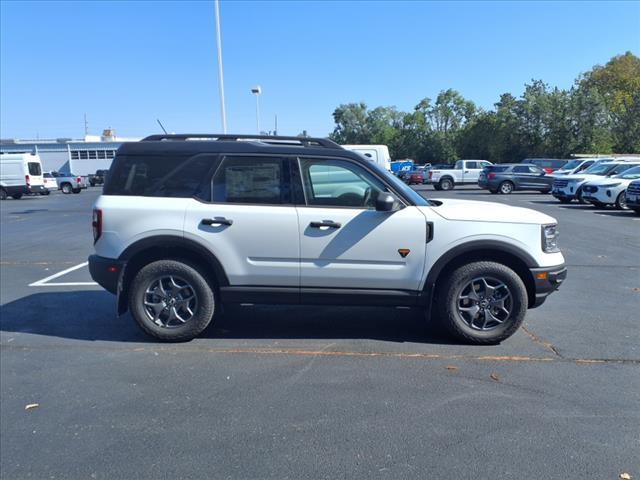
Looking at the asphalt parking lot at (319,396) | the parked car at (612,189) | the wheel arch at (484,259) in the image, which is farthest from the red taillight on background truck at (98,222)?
the parked car at (612,189)

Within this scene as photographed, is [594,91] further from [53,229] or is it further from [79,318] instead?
Answer: [79,318]

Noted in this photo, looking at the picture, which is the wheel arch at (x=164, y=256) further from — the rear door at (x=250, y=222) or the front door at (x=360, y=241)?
the front door at (x=360, y=241)

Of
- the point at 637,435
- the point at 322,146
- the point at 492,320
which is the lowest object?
the point at 637,435

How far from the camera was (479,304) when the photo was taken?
15.7 ft

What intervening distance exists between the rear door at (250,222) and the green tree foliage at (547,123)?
4719 cm

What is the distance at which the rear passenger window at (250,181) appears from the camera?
4.91 metres

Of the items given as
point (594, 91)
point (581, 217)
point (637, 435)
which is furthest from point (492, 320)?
point (594, 91)

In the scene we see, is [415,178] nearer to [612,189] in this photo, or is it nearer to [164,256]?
[612,189]

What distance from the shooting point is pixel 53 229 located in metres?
14.8

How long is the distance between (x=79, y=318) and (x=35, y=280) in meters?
2.60

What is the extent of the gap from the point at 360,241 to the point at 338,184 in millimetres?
627

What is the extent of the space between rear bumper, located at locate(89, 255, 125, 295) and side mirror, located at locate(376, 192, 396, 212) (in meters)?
2.52

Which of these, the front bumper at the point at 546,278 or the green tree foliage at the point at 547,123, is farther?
the green tree foliage at the point at 547,123

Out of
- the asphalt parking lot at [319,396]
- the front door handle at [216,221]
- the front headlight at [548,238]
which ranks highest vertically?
the front door handle at [216,221]
